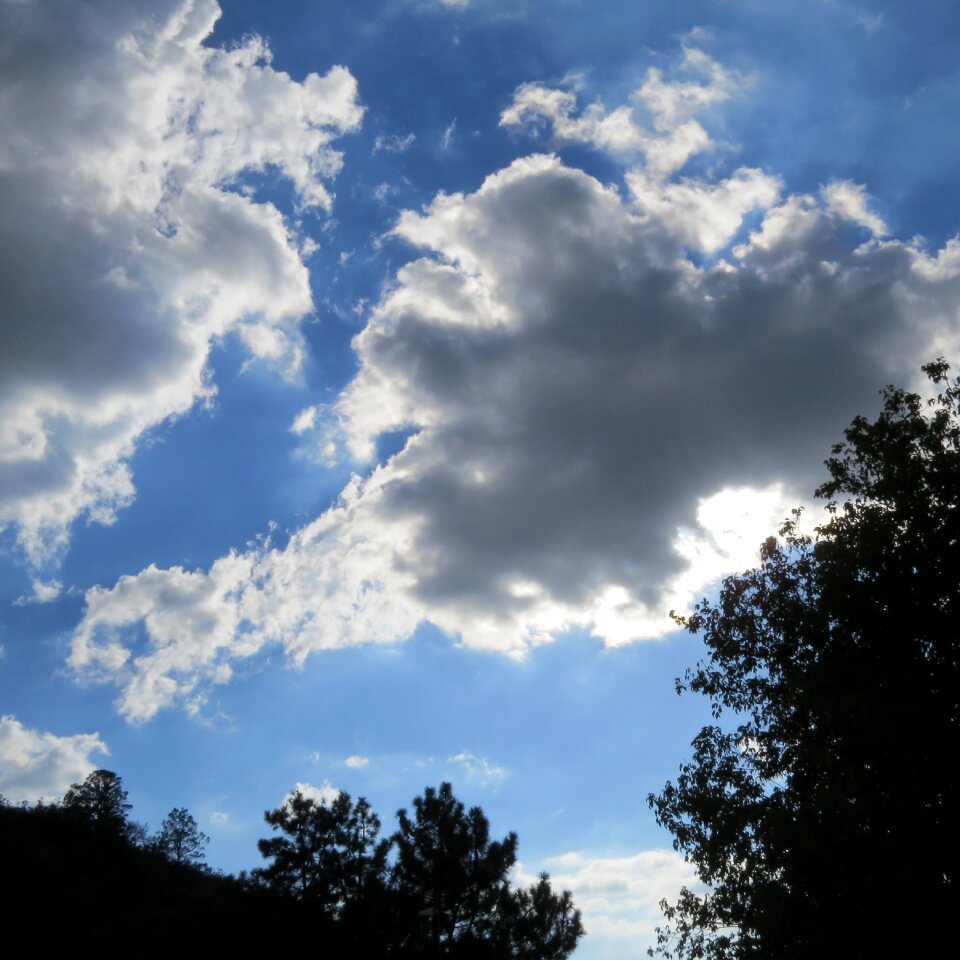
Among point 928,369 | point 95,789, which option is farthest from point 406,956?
point 95,789

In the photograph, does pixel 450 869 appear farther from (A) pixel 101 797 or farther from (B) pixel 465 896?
(A) pixel 101 797

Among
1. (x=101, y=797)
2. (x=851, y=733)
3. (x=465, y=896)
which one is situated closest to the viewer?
(x=851, y=733)

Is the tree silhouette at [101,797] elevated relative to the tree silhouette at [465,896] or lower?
elevated

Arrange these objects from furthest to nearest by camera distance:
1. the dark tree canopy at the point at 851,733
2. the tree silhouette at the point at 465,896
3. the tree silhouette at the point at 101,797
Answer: the tree silhouette at the point at 101,797 → the tree silhouette at the point at 465,896 → the dark tree canopy at the point at 851,733

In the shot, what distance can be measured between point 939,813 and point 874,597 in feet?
14.7

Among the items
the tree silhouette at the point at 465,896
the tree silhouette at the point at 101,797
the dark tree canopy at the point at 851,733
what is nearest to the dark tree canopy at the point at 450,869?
the tree silhouette at the point at 465,896

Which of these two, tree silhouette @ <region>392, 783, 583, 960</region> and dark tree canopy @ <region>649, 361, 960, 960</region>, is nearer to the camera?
dark tree canopy @ <region>649, 361, 960, 960</region>

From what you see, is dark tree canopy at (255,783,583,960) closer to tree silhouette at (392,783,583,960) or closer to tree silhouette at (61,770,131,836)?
tree silhouette at (392,783,583,960)

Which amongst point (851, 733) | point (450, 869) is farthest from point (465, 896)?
point (851, 733)

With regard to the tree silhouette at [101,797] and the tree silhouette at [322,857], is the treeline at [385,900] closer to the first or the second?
the tree silhouette at [322,857]

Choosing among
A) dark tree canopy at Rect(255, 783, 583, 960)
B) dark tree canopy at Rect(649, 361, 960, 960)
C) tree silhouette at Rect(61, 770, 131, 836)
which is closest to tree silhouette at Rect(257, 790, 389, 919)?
dark tree canopy at Rect(255, 783, 583, 960)

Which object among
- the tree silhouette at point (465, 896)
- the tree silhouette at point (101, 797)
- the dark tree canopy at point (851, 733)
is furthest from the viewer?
the tree silhouette at point (101, 797)

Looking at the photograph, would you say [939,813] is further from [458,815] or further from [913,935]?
[458,815]

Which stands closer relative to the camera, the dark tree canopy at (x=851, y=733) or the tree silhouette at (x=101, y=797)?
the dark tree canopy at (x=851, y=733)
